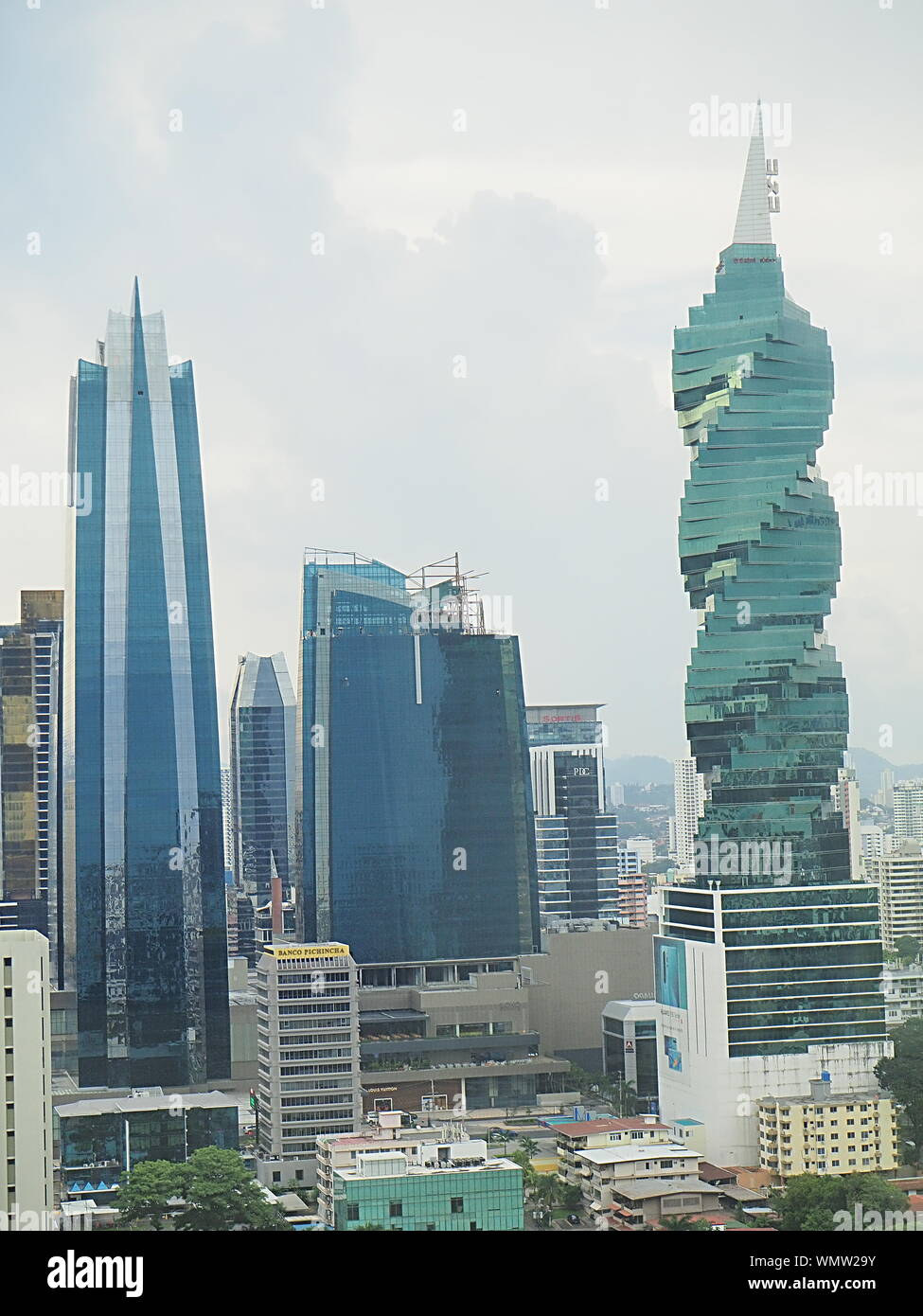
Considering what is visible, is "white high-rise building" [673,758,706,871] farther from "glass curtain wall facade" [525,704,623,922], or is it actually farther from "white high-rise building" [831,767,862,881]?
"white high-rise building" [831,767,862,881]

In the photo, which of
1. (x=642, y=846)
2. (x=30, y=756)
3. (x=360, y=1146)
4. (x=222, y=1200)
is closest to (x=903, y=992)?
(x=360, y=1146)

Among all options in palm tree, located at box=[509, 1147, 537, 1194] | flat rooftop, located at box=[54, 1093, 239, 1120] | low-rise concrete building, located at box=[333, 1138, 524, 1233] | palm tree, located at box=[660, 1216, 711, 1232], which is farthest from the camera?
flat rooftop, located at box=[54, 1093, 239, 1120]

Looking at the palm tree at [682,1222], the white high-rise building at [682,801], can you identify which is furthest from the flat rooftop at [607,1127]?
the white high-rise building at [682,801]

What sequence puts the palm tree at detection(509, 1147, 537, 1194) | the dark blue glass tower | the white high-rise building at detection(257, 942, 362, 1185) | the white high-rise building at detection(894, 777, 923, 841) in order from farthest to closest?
→ the dark blue glass tower → the white high-rise building at detection(894, 777, 923, 841) → the white high-rise building at detection(257, 942, 362, 1185) → the palm tree at detection(509, 1147, 537, 1194)

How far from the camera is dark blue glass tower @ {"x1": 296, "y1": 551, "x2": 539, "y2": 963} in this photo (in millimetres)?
18469

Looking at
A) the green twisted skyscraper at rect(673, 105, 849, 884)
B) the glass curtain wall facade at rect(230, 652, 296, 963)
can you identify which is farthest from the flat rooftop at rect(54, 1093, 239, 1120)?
the glass curtain wall facade at rect(230, 652, 296, 963)

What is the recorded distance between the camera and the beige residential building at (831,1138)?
10.9m

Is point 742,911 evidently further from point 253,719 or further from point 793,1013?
point 253,719

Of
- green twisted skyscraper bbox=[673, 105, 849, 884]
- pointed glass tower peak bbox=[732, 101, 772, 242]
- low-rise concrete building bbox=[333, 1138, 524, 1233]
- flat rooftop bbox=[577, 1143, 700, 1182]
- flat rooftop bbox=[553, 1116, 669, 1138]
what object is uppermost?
pointed glass tower peak bbox=[732, 101, 772, 242]

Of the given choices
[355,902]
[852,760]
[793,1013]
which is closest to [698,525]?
[852,760]

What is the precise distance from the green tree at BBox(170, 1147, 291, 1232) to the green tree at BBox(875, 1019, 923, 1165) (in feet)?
16.3

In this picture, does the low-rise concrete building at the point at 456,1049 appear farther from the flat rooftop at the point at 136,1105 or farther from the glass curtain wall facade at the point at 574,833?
the glass curtain wall facade at the point at 574,833

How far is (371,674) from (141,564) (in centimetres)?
344

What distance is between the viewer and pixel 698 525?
12969 millimetres
